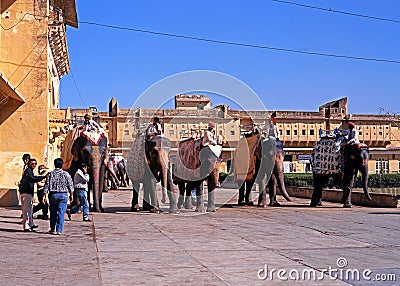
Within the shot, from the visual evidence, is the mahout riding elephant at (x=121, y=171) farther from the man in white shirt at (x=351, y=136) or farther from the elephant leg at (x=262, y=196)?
the man in white shirt at (x=351, y=136)

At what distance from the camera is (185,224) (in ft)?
43.9

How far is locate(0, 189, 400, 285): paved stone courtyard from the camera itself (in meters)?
7.33

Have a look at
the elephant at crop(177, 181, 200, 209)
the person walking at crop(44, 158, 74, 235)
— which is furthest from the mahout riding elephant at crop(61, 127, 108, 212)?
the person walking at crop(44, 158, 74, 235)

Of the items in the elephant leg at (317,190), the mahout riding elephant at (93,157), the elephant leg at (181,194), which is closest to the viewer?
the mahout riding elephant at (93,157)

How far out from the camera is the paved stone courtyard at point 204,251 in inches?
289

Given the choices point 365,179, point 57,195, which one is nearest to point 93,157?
point 57,195

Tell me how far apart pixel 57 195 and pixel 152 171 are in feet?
16.2

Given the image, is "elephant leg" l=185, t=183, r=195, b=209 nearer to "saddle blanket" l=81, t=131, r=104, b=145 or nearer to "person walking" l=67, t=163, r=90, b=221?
"saddle blanket" l=81, t=131, r=104, b=145

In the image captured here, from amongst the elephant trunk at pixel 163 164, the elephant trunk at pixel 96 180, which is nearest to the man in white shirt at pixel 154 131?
the elephant trunk at pixel 163 164

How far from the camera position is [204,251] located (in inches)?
366

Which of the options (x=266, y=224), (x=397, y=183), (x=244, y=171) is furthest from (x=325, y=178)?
(x=397, y=183)

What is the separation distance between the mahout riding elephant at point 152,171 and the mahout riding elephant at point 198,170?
67 cm

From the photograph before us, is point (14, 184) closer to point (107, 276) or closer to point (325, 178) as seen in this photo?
point (325, 178)

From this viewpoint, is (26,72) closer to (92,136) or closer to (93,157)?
(92,136)
